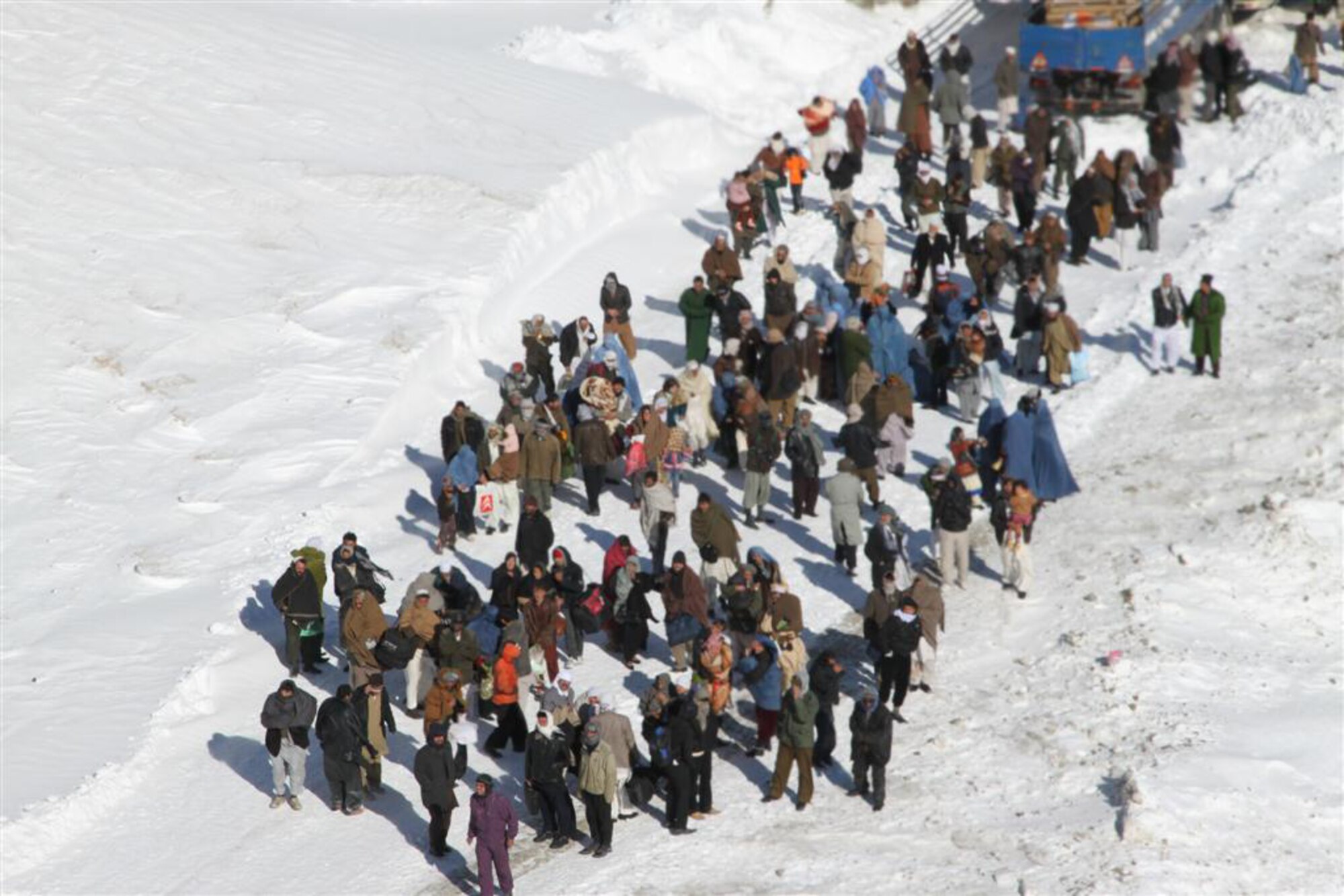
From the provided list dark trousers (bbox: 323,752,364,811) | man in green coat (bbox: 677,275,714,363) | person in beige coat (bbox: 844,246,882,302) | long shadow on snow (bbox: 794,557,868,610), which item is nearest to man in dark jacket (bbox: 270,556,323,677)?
dark trousers (bbox: 323,752,364,811)

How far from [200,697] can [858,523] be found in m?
6.70

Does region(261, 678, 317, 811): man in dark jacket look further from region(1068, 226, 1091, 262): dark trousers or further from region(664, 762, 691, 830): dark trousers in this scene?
region(1068, 226, 1091, 262): dark trousers

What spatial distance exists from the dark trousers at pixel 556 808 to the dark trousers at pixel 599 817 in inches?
6.8

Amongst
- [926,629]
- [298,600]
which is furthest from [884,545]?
[298,600]

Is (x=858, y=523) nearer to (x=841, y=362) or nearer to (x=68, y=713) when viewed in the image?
(x=841, y=362)

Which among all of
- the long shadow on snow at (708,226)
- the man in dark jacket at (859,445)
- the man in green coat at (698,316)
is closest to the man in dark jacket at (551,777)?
the man in dark jacket at (859,445)

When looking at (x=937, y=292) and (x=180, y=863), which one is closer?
(x=180, y=863)

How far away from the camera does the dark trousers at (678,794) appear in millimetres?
17547

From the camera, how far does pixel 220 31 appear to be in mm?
31516

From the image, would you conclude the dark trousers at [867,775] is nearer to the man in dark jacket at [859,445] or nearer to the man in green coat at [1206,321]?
the man in dark jacket at [859,445]

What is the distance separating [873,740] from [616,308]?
8.96 meters

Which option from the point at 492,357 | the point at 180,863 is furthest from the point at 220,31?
the point at 180,863

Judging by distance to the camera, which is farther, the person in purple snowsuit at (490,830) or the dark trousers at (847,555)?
the dark trousers at (847,555)

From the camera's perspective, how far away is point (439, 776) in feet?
56.2
